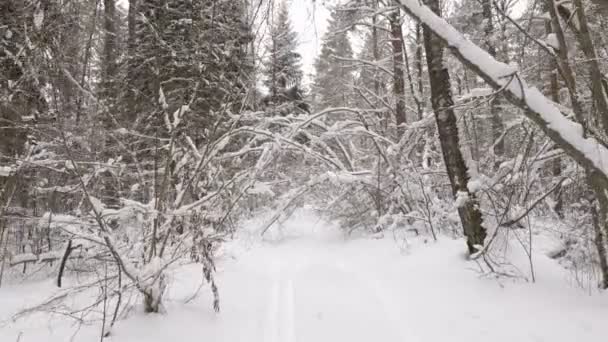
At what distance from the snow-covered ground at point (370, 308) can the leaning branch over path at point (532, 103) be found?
1661 millimetres

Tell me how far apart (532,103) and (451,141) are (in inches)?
101

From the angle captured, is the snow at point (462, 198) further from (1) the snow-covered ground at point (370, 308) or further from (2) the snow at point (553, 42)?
(2) the snow at point (553, 42)

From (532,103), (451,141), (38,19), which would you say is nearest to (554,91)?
(451,141)

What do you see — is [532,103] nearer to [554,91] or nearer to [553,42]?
[553,42]

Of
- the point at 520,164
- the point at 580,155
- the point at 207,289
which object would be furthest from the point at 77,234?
the point at 520,164

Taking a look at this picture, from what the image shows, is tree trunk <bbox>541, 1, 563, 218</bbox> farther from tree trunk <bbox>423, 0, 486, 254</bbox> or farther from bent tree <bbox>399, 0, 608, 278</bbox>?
bent tree <bbox>399, 0, 608, 278</bbox>

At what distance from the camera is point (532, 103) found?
93.4 inches

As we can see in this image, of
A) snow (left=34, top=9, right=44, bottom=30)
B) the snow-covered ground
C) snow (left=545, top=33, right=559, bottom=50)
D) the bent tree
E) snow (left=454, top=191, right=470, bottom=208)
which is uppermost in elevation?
snow (left=34, top=9, right=44, bottom=30)

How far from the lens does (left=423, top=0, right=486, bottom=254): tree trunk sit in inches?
187

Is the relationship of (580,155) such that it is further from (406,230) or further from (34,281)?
(34,281)

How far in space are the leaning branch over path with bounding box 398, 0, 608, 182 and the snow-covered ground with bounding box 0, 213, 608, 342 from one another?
1.66m

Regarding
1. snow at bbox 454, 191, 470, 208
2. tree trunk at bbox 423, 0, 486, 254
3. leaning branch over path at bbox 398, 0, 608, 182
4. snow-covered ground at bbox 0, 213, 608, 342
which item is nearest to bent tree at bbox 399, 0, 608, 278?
leaning branch over path at bbox 398, 0, 608, 182

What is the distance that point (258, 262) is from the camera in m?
7.41

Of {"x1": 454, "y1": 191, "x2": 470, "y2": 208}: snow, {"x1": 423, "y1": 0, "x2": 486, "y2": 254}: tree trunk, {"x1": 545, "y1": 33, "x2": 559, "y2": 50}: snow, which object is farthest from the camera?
{"x1": 423, "y1": 0, "x2": 486, "y2": 254}: tree trunk
